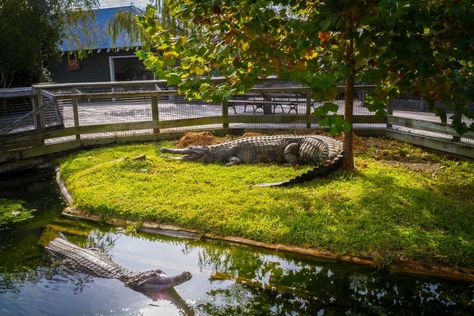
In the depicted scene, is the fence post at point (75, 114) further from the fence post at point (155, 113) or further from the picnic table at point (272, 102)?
the picnic table at point (272, 102)

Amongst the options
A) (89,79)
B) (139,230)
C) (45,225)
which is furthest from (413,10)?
(89,79)

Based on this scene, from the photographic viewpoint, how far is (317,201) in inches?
212

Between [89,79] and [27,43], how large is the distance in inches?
304

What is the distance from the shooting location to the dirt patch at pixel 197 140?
8.80 metres

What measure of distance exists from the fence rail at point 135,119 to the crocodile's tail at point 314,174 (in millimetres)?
2531

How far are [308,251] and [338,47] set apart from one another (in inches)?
89.3

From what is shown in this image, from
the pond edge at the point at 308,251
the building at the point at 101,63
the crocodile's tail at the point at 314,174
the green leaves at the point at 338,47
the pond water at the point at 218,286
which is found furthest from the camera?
the building at the point at 101,63

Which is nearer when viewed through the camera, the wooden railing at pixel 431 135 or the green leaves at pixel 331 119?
the green leaves at pixel 331 119

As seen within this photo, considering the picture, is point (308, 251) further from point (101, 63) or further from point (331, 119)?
point (101, 63)

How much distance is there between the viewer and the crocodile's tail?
6.03 m

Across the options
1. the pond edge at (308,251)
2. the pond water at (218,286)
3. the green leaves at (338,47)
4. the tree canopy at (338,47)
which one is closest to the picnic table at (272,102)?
the tree canopy at (338,47)

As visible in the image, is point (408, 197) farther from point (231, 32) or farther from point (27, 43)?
point (27, 43)

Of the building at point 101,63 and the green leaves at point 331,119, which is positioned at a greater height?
the building at point 101,63

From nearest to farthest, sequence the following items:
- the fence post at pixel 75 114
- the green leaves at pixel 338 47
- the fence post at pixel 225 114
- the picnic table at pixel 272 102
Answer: the green leaves at pixel 338 47
the fence post at pixel 75 114
the fence post at pixel 225 114
the picnic table at pixel 272 102
